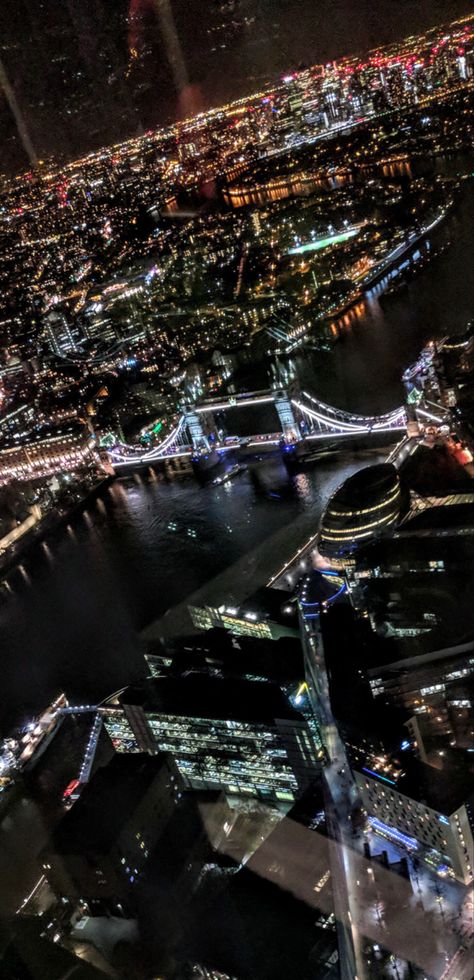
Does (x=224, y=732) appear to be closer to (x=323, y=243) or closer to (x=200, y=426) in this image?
(x=200, y=426)

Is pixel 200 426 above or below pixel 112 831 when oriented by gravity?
below

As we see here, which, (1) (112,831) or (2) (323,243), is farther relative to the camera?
(2) (323,243)

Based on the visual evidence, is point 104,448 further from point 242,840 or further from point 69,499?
point 242,840

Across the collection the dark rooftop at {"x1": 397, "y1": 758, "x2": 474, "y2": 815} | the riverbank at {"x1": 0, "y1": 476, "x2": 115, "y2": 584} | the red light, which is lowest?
the riverbank at {"x1": 0, "y1": 476, "x2": 115, "y2": 584}

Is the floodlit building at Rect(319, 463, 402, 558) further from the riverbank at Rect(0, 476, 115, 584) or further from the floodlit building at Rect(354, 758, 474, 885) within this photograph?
the riverbank at Rect(0, 476, 115, 584)

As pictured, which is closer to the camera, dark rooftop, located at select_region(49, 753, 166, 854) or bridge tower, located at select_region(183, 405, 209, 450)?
dark rooftop, located at select_region(49, 753, 166, 854)

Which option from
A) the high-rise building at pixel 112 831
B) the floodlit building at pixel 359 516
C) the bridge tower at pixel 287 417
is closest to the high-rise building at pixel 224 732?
the high-rise building at pixel 112 831

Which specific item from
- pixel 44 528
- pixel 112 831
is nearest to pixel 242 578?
pixel 112 831

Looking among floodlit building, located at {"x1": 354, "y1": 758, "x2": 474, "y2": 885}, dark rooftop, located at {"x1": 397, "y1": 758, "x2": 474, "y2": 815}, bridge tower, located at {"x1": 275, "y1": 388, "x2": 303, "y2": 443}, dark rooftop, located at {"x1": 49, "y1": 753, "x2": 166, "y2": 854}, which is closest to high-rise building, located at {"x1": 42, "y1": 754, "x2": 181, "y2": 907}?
dark rooftop, located at {"x1": 49, "y1": 753, "x2": 166, "y2": 854}
